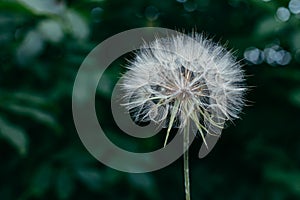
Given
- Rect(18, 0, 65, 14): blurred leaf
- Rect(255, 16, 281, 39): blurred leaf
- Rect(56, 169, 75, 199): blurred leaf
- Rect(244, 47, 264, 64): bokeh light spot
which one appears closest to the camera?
Rect(18, 0, 65, 14): blurred leaf

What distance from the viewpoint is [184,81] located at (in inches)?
25.1

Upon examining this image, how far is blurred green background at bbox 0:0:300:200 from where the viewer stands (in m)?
1.61

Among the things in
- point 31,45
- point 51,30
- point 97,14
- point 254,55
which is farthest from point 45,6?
point 254,55

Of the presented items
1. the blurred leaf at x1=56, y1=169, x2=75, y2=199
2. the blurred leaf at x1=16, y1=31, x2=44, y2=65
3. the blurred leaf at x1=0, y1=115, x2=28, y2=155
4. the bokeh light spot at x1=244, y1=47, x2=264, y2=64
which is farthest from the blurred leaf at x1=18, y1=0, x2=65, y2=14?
the bokeh light spot at x1=244, y1=47, x2=264, y2=64

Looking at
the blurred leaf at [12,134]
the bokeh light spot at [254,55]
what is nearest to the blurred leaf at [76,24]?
the blurred leaf at [12,134]

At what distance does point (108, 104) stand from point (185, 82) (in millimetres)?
1328

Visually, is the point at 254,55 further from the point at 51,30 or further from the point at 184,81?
the point at 184,81

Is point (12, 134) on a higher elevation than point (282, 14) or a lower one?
lower

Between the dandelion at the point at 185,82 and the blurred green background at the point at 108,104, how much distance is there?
788 mm

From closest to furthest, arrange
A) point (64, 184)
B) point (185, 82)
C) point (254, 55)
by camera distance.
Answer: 1. point (185, 82)
2. point (64, 184)
3. point (254, 55)

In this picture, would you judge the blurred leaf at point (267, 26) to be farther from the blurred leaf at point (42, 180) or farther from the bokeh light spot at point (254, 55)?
the blurred leaf at point (42, 180)

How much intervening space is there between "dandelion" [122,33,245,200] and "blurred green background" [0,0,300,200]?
0.79 meters

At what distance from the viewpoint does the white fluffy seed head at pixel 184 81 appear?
641mm

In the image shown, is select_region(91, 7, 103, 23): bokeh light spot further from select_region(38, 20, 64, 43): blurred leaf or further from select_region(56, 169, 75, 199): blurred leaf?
select_region(56, 169, 75, 199): blurred leaf
